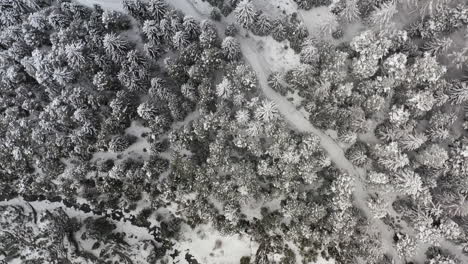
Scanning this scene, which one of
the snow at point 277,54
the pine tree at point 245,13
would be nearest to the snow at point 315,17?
the snow at point 277,54

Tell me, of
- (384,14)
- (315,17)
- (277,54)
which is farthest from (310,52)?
(384,14)

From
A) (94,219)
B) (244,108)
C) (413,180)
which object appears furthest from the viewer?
(94,219)

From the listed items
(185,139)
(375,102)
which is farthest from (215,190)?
(375,102)

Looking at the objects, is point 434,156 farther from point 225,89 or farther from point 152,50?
point 152,50

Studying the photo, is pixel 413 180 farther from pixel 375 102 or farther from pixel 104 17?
pixel 104 17

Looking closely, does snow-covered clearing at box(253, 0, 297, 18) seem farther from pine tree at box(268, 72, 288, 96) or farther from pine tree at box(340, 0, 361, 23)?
pine tree at box(268, 72, 288, 96)

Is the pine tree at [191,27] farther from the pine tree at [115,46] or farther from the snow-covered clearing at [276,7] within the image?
the snow-covered clearing at [276,7]
